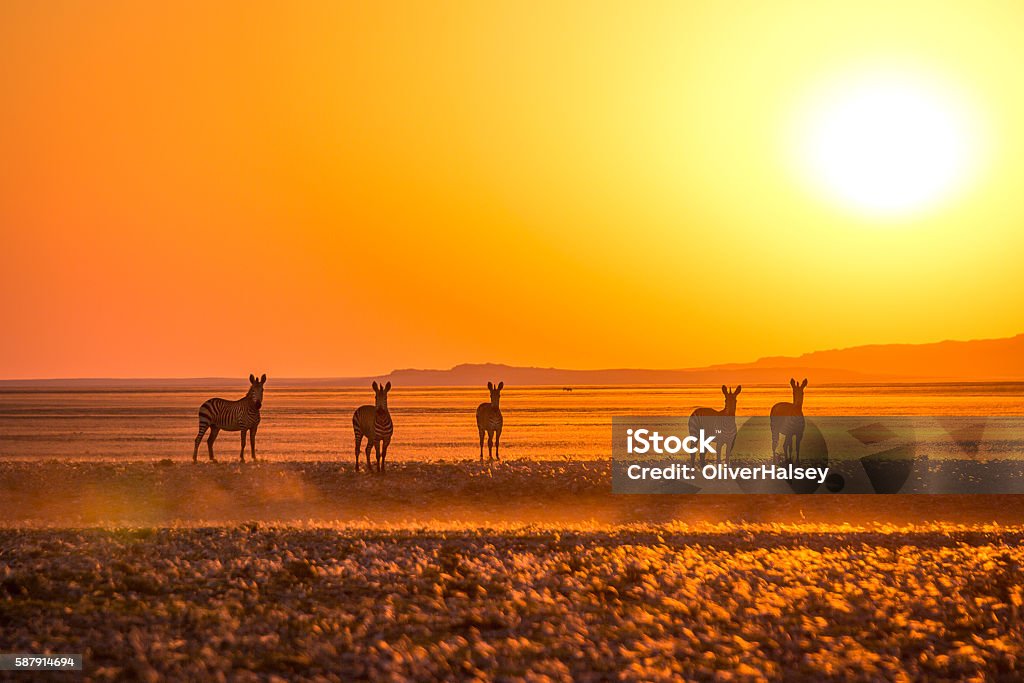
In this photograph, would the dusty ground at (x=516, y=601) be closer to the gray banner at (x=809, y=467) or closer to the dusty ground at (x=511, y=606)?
the dusty ground at (x=511, y=606)

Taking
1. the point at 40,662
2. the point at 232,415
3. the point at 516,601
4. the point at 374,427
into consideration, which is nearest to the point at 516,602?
the point at 516,601

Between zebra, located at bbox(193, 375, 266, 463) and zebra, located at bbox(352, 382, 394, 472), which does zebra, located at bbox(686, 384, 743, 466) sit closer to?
zebra, located at bbox(352, 382, 394, 472)

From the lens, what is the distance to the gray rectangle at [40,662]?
9539 millimetres

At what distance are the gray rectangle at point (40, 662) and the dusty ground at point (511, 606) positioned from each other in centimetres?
19

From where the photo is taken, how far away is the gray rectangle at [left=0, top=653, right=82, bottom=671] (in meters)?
9.54

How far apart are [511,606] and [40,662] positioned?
4.95m

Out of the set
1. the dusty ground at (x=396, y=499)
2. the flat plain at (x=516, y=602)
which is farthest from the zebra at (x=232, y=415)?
the flat plain at (x=516, y=602)

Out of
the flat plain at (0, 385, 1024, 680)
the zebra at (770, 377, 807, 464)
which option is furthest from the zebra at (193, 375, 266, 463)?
the zebra at (770, 377, 807, 464)

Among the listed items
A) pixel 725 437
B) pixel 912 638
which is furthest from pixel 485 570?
pixel 725 437

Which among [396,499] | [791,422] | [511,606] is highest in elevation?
[791,422]

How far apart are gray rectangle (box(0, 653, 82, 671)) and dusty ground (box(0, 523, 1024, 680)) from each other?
7.3 inches

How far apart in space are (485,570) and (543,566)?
0.88 meters

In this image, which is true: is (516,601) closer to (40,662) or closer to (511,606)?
(511,606)

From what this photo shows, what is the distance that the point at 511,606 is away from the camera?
11508 millimetres
